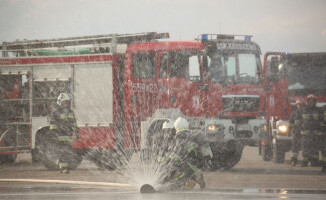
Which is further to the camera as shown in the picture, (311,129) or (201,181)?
(311,129)

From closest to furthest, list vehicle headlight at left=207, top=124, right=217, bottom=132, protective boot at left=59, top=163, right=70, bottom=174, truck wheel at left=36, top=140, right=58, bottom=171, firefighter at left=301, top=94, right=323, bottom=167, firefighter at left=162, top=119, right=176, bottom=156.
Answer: firefighter at left=162, top=119, right=176, bottom=156 → protective boot at left=59, top=163, right=70, bottom=174 → vehicle headlight at left=207, top=124, right=217, bottom=132 → firefighter at left=301, top=94, right=323, bottom=167 → truck wheel at left=36, top=140, right=58, bottom=171

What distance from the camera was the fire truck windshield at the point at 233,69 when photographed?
14391mm

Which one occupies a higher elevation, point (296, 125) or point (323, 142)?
point (296, 125)

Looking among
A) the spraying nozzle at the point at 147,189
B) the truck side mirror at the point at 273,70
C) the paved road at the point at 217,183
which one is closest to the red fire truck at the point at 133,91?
the truck side mirror at the point at 273,70

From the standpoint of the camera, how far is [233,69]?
14.5m

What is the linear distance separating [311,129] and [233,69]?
8.24 ft

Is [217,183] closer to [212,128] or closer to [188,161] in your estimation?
[188,161]

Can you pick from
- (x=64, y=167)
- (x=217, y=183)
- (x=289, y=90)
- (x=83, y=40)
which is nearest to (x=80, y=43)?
(x=83, y=40)

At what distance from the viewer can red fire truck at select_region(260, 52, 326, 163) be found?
1717cm

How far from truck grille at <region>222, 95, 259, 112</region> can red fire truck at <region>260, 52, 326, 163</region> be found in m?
2.21

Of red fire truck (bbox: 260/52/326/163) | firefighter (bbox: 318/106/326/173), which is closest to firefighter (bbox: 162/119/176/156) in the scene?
firefighter (bbox: 318/106/326/173)

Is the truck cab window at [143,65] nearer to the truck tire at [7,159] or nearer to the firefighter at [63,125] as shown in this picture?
the firefighter at [63,125]

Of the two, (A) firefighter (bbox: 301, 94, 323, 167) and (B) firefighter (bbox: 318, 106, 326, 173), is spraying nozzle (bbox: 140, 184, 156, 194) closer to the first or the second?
(B) firefighter (bbox: 318, 106, 326, 173)

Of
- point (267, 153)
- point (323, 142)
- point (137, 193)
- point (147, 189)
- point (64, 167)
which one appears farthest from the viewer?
point (267, 153)
